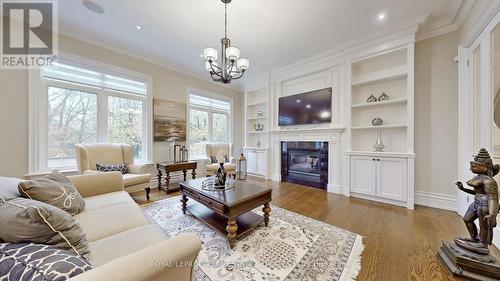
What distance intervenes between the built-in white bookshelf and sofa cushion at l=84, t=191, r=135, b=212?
369 cm

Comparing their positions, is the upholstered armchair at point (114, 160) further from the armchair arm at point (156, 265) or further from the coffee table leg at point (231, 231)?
the armchair arm at point (156, 265)

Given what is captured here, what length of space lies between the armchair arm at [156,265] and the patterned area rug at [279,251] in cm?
80

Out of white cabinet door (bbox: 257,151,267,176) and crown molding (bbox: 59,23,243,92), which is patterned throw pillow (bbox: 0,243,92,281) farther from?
white cabinet door (bbox: 257,151,267,176)

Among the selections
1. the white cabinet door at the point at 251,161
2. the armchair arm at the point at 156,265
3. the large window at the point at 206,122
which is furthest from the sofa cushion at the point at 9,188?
the white cabinet door at the point at 251,161

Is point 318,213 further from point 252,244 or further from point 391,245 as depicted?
point 252,244

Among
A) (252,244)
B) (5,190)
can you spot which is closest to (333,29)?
(252,244)

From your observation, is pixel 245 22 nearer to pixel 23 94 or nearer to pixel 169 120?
pixel 169 120

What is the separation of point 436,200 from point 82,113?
236 inches

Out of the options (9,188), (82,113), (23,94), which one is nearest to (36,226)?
(9,188)

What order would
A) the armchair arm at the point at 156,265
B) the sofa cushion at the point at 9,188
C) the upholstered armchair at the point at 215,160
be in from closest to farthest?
1. the armchair arm at the point at 156,265
2. the sofa cushion at the point at 9,188
3. the upholstered armchair at the point at 215,160

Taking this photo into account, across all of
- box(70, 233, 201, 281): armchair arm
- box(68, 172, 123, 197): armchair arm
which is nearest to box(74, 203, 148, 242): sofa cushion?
box(68, 172, 123, 197): armchair arm

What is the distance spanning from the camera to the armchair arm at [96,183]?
196 cm

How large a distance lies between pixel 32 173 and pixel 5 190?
7.39 feet

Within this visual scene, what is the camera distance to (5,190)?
117 cm
